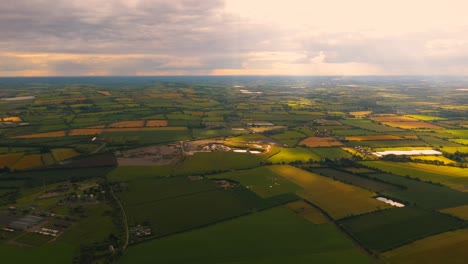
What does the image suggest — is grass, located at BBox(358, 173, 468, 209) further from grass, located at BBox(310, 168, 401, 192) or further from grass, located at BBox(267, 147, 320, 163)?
grass, located at BBox(267, 147, 320, 163)

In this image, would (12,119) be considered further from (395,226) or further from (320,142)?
(395,226)

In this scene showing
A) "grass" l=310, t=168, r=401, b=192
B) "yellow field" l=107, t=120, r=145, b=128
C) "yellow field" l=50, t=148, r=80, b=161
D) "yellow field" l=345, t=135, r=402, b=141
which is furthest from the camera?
"yellow field" l=107, t=120, r=145, b=128

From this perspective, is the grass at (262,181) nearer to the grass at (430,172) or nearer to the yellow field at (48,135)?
the grass at (430,172)

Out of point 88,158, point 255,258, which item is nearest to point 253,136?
point 88,158

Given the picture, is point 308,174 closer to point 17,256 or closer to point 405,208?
point 405,208

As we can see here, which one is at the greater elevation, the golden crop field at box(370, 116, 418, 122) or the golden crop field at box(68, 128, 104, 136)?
the golden crop field at box(370, 116, 418, 122)

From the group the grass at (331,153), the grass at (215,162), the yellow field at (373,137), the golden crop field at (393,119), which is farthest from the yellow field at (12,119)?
the golden crop field at (393,119)

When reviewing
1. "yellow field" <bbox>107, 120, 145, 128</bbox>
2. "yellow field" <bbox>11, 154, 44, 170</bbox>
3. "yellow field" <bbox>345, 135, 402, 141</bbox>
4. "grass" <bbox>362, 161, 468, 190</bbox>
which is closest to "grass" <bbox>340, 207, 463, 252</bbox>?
"grass" <bbox>362, 161, 468, 190</bbox>
